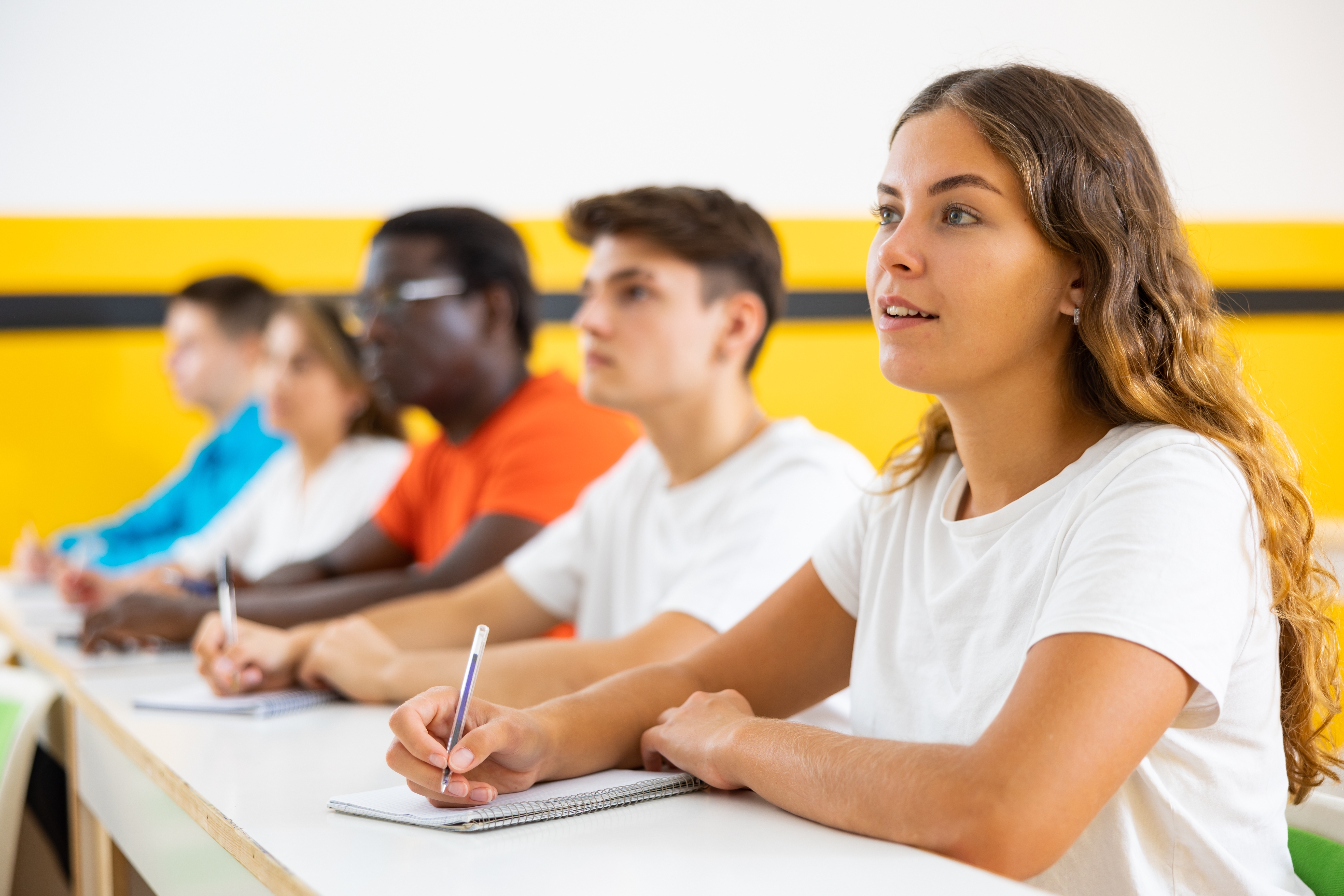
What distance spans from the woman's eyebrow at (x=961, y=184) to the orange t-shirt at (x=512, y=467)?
4.23ft

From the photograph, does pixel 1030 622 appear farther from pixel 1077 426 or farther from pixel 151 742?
pixel 151 742

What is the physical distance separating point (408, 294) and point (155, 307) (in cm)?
197

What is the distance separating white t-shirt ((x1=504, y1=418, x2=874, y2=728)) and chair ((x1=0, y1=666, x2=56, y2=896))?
728 mm

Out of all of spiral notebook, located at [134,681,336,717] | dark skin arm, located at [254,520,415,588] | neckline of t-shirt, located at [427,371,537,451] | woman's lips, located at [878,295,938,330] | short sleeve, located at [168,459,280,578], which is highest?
woman's lips, located at [878,295,938,330]

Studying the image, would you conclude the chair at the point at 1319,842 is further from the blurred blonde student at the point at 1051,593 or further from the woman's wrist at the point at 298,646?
the woman's wrist at the point at 298,646

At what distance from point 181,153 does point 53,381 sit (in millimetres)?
871

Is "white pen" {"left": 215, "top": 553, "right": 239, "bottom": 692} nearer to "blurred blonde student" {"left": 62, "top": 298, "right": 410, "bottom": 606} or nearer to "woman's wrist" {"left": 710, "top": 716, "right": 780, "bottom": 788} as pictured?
"woman's wrist" {"left": 710, "top": 716, "right": 780, "bottom": 788}

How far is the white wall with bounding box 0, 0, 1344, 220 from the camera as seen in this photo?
3662mm

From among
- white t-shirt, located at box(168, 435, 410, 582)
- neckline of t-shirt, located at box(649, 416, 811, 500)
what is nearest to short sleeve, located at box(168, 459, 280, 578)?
white t-shirt, located at box(168, 435, 410, 582)

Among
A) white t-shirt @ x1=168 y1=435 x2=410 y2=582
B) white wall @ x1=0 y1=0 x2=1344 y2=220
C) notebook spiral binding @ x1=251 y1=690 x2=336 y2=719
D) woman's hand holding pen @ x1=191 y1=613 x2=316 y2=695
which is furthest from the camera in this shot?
white wall @ x1=0 y1=0 x2=1344 y2=220

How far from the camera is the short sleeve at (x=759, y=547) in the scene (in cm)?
162

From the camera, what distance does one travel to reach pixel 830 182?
3.99 metres

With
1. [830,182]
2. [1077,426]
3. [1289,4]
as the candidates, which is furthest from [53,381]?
[1289,4]

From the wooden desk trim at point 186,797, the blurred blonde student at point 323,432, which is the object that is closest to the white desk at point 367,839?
the wooden desk trim at point 186,797
